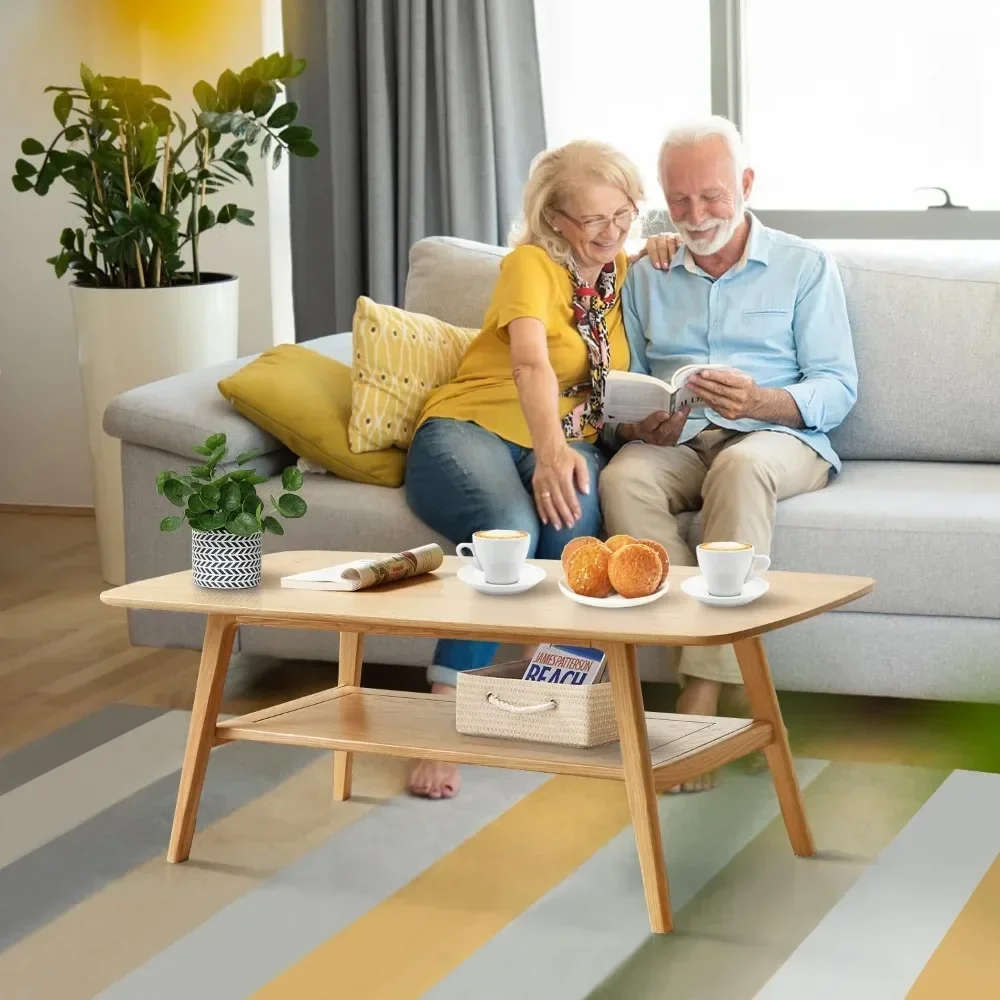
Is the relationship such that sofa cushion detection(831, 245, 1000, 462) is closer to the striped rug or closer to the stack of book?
the striped rug

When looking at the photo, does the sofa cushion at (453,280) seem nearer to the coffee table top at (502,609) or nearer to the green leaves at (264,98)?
the green leaves at (264,98)

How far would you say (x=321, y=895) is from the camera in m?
2.13

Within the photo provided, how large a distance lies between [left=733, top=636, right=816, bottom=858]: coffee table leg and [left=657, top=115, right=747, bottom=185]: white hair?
1.05 metres

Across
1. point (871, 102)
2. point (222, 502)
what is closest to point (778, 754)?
point (222, 502)

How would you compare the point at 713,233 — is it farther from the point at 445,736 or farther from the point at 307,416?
the point at 445,736

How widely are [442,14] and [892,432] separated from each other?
1.80 meters

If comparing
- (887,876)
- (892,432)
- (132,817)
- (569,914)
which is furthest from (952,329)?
(132,817)

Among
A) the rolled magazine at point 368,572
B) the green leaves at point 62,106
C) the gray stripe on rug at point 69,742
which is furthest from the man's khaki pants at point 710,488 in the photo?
the green leaves at point 62,106

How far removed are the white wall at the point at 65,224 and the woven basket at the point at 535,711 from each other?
103 inches

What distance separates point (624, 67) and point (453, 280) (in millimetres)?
1260

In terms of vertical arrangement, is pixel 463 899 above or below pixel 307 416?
below

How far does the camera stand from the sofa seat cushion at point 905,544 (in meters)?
2.60

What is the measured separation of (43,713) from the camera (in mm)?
2988

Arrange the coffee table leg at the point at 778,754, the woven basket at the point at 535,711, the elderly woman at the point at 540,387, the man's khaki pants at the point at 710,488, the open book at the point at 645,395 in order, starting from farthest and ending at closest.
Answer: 1. the open book at the point at 645,395
2. the elderly woman at the point at 540,387
3. the man's khaki pants at the point at 710,488
4. the coffee table leg at the point at 778,754
5. the woven basket at the point at 535,711
